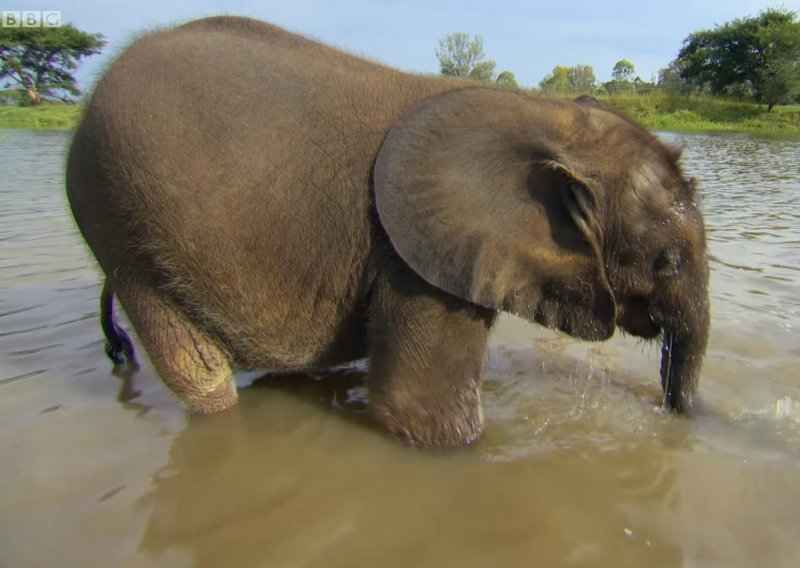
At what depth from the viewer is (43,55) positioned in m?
54.2

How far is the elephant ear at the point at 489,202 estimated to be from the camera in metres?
3.07

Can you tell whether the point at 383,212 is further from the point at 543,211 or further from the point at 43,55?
the point at 43,55

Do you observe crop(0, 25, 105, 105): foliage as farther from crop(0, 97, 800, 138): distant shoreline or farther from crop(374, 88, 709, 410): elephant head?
crop(374, 88, 709, 410): elephant head

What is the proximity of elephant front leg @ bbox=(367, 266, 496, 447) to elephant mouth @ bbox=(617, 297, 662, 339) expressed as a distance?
755 millimetres

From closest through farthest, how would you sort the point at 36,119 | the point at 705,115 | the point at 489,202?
1. the point at 489,202
2. the point at 36,119
3. the point at 705,115

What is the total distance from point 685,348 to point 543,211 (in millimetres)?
1211

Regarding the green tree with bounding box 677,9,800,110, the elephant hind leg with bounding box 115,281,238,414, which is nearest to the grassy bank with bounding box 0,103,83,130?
the elephant hind leg with bounding box 115,281,238,414

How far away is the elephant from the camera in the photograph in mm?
3115

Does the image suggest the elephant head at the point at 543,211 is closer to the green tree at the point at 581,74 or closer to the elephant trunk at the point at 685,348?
the elephant trunk at the point at 685,348

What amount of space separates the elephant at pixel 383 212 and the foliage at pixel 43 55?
55.1 metres

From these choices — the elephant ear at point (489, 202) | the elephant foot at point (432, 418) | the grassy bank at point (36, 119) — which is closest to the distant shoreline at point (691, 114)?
the grassy bank at point (36, 119)

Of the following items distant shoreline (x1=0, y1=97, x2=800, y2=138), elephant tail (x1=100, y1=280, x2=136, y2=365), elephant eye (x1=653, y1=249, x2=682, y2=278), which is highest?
distant shoreline (x1=0, y1=97, x2=800, y2=138)

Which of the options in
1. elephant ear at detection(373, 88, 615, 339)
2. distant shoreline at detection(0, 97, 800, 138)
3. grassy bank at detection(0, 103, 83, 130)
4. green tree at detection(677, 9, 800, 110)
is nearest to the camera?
elephant ear at detection(373, 88, 615, 339)

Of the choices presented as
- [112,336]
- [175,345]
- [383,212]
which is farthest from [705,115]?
[175,345]
